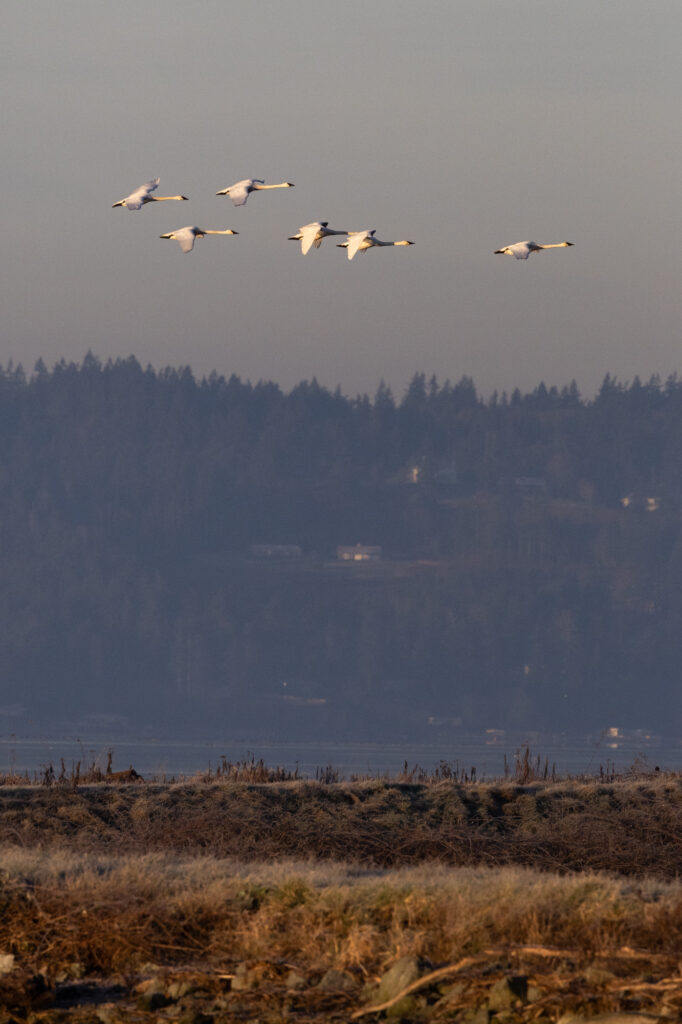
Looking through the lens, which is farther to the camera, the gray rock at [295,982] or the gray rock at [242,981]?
the gray rock at [242,981]

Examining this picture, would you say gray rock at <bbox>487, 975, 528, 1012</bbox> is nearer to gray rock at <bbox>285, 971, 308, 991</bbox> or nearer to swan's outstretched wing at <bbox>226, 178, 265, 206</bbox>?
gray rock at <bbox>285, 971, 308, 991</bbox>

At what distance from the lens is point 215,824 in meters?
21.6

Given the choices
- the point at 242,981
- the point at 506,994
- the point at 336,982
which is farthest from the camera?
the point at 242,981

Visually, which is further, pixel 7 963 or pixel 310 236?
pixel 310 236

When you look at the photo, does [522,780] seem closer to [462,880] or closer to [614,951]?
[462,880]

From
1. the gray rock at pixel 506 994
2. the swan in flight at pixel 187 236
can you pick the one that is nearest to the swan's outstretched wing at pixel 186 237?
the swan in flight at pixel 187 236

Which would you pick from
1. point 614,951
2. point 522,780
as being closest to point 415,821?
point 522,780

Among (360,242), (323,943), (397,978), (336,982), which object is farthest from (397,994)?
(360,242)

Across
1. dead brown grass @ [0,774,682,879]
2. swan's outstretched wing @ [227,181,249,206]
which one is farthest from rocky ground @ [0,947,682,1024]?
swan's outstretched wing @ [227,181,249,206]

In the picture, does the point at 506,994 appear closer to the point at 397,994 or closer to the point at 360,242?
the point at 397,994

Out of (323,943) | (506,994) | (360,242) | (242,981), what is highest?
(360,242)

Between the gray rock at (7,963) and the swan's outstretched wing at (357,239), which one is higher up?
the swan's outstretched wing at (357,239)

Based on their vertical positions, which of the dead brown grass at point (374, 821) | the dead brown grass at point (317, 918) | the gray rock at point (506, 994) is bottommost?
the gray rock at point (506, 994)

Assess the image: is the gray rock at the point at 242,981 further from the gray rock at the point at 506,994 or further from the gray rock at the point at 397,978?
the gray rock at the point at 506,994
